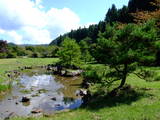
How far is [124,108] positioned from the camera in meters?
17.0

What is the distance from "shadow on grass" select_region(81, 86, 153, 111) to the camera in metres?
18.5

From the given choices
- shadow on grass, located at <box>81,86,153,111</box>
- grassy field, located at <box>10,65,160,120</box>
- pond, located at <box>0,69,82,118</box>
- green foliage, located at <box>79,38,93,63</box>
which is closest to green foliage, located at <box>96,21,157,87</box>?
shadow on grass, located at <box>81,86,153,111</box>

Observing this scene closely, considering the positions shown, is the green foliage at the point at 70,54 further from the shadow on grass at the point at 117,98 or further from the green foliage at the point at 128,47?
the green foliage at the point at 128,47

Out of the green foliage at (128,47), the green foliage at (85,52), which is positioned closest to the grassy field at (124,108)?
the green foliage at (128,47)

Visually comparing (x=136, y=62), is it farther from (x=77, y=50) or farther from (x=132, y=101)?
(x=77, y=50)

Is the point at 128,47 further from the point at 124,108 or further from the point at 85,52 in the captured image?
the point at 85,52

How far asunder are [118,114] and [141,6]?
57593mm

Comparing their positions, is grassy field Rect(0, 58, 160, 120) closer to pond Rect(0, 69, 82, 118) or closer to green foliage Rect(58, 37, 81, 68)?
pond Rect(0, 69, 82, 118)

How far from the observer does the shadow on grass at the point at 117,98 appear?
1845 cm

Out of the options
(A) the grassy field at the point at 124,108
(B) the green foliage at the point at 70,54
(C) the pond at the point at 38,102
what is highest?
(B) the green foliage at the point at 70,54

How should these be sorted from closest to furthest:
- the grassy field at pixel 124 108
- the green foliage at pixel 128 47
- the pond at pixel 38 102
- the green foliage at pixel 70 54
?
1. the grassy field at pixel 124 108
2. the green foliage at pixel 128 47
3. the pond at pixel 38 102
4. the green foliage at pixel 70 54

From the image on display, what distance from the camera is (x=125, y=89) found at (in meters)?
21.2

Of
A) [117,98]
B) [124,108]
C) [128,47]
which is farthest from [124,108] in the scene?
[128,47]

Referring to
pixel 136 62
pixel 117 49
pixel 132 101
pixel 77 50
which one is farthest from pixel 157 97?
pixel 77 50
